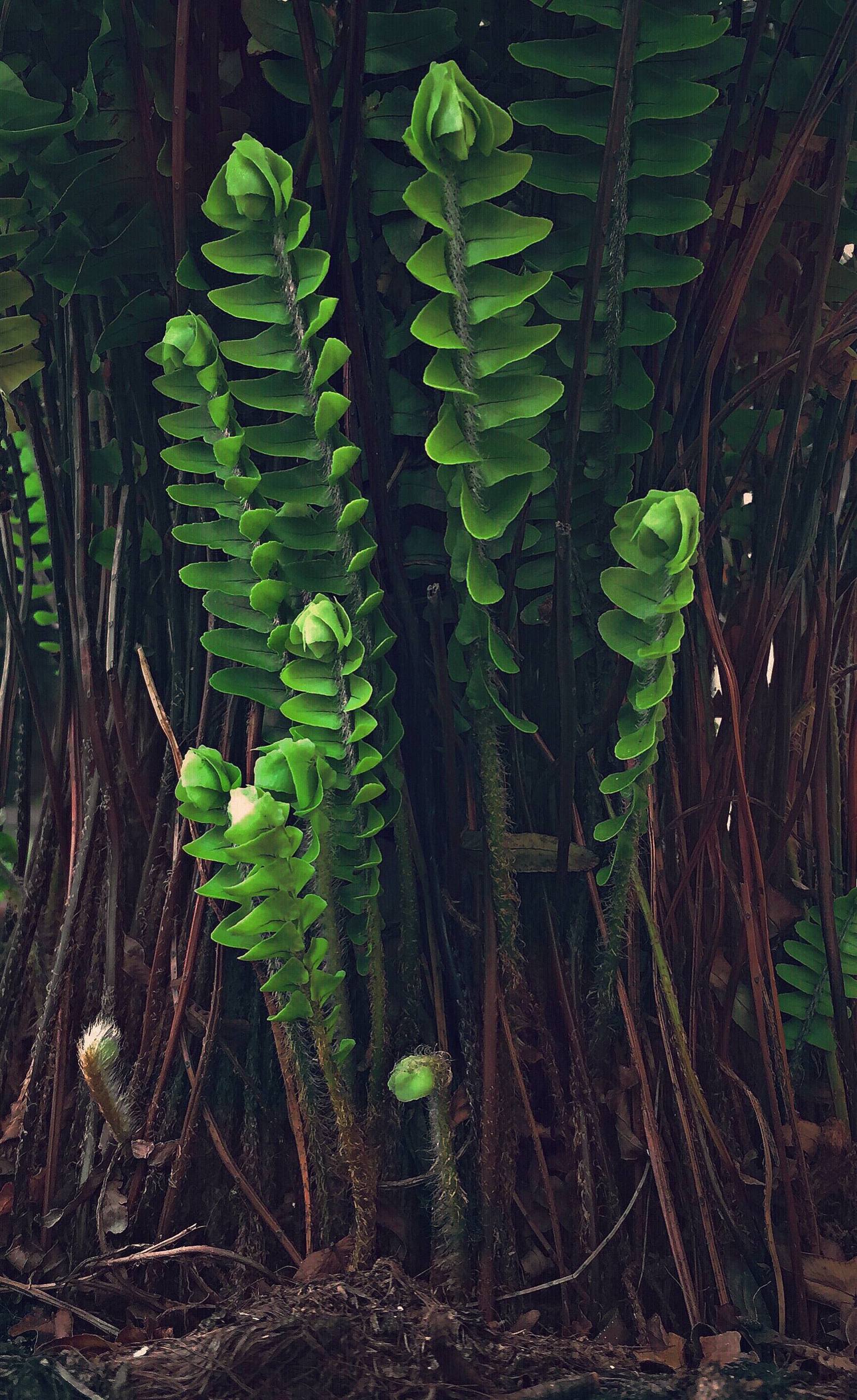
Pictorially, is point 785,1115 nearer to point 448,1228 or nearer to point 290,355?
point 448,1228

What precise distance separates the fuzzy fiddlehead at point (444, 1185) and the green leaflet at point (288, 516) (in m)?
0.15

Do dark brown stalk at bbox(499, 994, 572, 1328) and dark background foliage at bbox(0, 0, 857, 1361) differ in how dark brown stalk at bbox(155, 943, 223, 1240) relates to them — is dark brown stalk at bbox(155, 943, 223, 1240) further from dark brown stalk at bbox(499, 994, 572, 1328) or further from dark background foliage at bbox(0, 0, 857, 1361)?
dark brown stalk at bbox(499, 994, 572, 1328)

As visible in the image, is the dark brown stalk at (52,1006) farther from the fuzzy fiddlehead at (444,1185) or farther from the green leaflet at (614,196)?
the green leaflet at (614,196)

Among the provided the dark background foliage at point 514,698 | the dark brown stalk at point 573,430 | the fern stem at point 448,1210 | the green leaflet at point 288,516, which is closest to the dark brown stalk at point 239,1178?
the dark background foliage at point 514,698

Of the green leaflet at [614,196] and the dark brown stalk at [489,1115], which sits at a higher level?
the green leaflet at [614,196]

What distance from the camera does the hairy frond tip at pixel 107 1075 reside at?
74 centimetres

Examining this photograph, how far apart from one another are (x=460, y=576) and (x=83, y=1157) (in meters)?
0.62

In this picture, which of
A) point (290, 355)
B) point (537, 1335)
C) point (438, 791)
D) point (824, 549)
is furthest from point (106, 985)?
point (824, 549)

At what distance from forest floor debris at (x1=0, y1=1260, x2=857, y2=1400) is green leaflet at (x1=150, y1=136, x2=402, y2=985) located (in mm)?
310

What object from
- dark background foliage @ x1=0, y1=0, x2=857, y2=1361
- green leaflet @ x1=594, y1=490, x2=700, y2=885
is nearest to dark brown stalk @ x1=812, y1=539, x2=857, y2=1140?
dark background foliage @ x1=0, y1=0, x2=857, y2=1361

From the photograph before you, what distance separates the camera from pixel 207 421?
71 cm

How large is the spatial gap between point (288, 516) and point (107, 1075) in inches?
18.5

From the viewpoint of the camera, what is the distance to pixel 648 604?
2.20 feet

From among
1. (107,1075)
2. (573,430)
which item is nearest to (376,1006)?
(107,1075)
